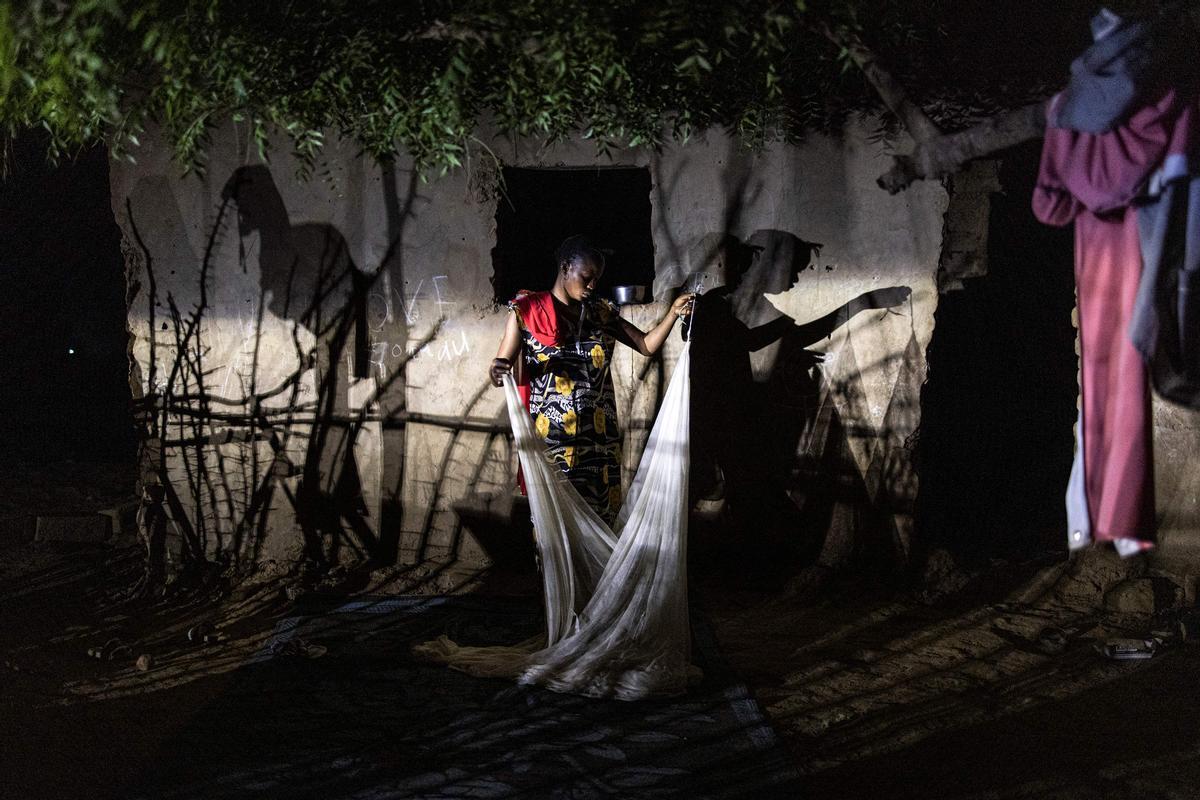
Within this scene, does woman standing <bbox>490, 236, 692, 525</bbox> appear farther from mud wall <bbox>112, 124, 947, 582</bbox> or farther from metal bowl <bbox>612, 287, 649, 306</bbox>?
mud wall <bbox>112, 124, 947, 582</bbox>

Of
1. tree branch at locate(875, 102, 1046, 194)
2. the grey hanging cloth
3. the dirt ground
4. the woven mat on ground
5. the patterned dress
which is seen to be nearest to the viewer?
the grey hanging cloth

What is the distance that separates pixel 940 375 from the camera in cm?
533

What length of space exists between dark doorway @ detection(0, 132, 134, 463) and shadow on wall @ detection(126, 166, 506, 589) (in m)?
4.87

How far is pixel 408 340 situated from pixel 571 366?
173cm

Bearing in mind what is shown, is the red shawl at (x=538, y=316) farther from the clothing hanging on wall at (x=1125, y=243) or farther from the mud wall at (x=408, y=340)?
the clothing hanging on wall at (x=1125, y=243)

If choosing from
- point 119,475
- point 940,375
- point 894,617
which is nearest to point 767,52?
point 940,375

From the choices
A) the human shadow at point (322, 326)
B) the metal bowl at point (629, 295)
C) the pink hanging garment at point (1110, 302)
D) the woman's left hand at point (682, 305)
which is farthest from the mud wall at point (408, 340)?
the pink hanging garment at point (1110, 302)

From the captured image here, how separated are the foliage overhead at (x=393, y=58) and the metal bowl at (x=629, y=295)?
1.42m

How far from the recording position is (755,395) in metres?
5.54

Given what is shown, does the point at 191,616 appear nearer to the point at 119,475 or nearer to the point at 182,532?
the point at 182,532

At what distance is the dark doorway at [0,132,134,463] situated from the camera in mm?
10492

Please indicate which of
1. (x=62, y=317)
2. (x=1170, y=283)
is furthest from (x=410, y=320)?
(x=62, y=317)

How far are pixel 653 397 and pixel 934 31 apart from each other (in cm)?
252

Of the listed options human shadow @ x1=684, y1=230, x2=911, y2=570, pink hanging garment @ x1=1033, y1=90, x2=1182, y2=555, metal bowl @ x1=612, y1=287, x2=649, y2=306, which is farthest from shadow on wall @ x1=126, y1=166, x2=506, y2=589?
pink hanging garment @ x1=1033, y1=90, x2=1182, y2=555
